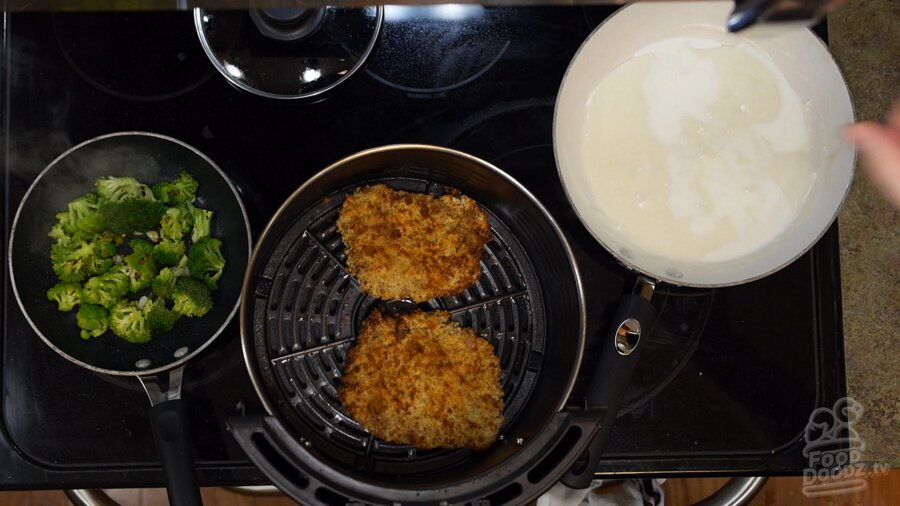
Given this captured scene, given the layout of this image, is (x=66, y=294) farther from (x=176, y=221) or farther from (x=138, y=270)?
(x=176, y=221)

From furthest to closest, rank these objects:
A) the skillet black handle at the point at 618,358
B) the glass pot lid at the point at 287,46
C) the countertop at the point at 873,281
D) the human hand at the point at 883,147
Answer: the countertop at the point at 873,281 < the glass pot lid at the point at 287,46 < the skillet black handle at the point at 618,358 < the human hand at the point at 883,147

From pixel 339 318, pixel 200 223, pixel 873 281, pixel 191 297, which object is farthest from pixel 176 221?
pixel 873 281

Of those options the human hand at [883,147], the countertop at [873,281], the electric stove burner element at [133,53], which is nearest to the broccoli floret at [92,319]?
the electric stove burner element at [133,53]

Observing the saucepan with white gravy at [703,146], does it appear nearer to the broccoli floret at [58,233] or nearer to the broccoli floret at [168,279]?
the broccoli floret at [168,279]

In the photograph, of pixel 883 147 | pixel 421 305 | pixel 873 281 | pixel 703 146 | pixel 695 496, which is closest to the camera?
pixel 883 147

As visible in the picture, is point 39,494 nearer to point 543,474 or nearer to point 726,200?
point 543,474

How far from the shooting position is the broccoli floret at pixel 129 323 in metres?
1.32

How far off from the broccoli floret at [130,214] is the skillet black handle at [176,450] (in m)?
0.34

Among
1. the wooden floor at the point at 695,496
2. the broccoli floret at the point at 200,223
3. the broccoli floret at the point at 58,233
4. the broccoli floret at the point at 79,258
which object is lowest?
the wooden floor at the point at 695,496

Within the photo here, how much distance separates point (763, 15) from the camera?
688 mm

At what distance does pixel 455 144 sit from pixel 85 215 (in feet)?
2.38

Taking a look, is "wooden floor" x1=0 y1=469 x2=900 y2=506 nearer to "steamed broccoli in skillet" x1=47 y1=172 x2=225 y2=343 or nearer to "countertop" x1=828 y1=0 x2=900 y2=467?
"countertop" x1=828 y1=0 x2=900 y2=467

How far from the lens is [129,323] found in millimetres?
1318

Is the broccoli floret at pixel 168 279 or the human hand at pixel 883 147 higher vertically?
the broccoli floret at pixel 168 279
